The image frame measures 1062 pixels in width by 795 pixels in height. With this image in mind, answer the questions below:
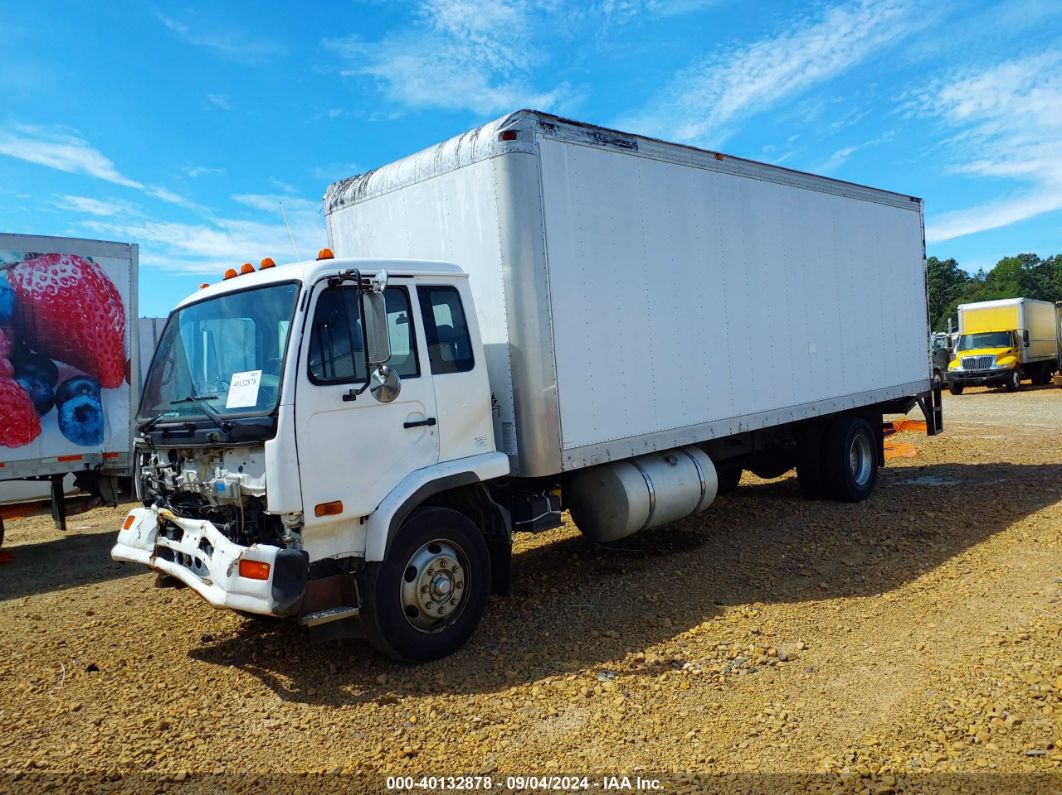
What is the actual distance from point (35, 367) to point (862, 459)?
10.1m

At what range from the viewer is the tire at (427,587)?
4.78 meters

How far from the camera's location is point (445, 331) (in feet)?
17.5

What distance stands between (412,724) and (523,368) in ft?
8.22

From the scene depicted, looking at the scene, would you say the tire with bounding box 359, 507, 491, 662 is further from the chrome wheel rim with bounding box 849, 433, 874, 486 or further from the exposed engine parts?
the chrome wheel rim with bounding box 849, 433, 874, 486

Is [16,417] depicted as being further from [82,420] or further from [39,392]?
[82,420]

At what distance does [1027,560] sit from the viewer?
659cm

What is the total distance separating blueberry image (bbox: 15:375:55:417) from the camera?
29.7ft

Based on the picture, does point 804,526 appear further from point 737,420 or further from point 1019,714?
point 1019,714

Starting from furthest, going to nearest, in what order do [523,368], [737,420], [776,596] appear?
[737,420] → [776,596] → [523,368]

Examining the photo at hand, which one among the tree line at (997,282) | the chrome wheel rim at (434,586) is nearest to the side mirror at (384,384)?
the chrome wheel rim at (434,586)

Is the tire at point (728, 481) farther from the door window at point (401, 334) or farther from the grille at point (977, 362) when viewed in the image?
the grille at point (977, 362)

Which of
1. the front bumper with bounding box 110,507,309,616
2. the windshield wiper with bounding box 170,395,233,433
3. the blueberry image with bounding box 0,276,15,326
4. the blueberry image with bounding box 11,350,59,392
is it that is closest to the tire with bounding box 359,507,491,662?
the front bumper with bounding box 110,507,309,616

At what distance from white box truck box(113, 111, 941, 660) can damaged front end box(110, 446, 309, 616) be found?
16mm

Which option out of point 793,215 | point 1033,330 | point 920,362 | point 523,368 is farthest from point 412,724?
point 1033,330
